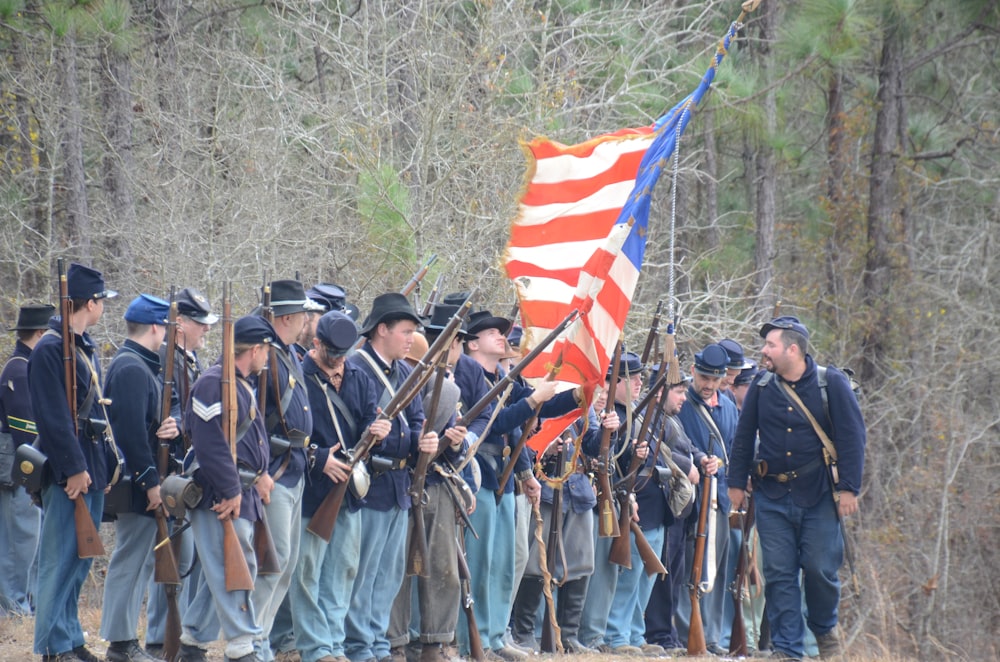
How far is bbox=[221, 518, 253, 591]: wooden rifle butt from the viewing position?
633 cm

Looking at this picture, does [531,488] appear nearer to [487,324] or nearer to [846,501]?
[487,324]

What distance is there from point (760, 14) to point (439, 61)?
847 centimetres

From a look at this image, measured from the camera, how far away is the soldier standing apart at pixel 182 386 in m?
7.20

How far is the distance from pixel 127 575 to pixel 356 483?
4.47ft

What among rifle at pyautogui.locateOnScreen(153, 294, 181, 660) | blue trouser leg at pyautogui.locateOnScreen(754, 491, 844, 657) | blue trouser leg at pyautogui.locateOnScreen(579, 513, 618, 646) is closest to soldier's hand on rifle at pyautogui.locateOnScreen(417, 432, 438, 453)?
rifle at pyautogui.locateOnScreen(153, 294, 181, 660)

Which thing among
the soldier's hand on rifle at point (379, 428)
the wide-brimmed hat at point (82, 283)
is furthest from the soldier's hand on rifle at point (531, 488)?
the wide-brimmed hat at point (82, 283)

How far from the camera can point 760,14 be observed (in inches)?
829

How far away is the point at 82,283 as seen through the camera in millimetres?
7035

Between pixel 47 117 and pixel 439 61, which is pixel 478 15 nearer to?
pixel 439 61

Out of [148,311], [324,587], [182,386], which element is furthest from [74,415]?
[324,587]

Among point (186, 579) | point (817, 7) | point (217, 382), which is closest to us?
point (217, 382)

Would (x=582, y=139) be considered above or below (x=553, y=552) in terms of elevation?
above

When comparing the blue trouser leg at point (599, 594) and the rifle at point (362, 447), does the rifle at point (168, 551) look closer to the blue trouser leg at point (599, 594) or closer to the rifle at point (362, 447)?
the rifle at point (362, 447)

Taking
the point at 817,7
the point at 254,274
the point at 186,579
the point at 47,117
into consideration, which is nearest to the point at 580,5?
the point at 817,7
